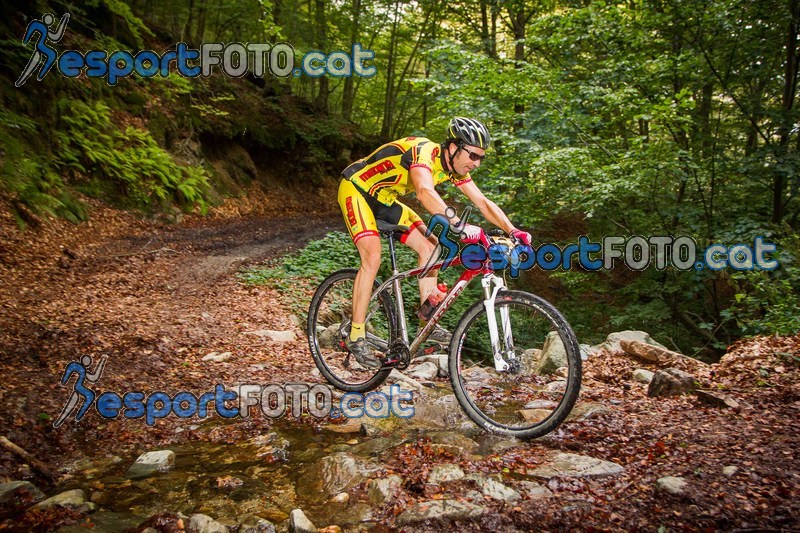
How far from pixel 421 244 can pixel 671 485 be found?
271 centimetres

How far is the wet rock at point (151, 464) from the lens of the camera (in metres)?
3.12

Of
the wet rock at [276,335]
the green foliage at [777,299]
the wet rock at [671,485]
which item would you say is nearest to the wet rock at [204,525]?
the wet rock at [671,485]

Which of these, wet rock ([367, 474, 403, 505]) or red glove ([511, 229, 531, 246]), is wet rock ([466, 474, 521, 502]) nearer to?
wet rock ([367, 474, 403, 505])

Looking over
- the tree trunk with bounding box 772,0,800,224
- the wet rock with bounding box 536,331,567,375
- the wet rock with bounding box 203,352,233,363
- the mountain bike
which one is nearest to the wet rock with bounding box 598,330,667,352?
the mountain bike

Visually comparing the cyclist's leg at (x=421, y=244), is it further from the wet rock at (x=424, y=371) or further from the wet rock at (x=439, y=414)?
the wet rock at (x=424, y=371)

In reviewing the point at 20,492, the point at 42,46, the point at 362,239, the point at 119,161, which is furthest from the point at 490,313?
the point at 42,46

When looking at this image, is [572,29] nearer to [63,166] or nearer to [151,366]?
[151,366]

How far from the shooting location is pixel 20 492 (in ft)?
8.81

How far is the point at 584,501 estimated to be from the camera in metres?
2.60

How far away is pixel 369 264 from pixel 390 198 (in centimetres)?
70

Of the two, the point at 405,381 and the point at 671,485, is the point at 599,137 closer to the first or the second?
the point at 405,381

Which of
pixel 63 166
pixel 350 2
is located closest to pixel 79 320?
pixel 63 166

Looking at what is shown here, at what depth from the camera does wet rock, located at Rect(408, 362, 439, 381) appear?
575 centimetres

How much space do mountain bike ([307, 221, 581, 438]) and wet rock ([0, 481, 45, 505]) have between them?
266cm
